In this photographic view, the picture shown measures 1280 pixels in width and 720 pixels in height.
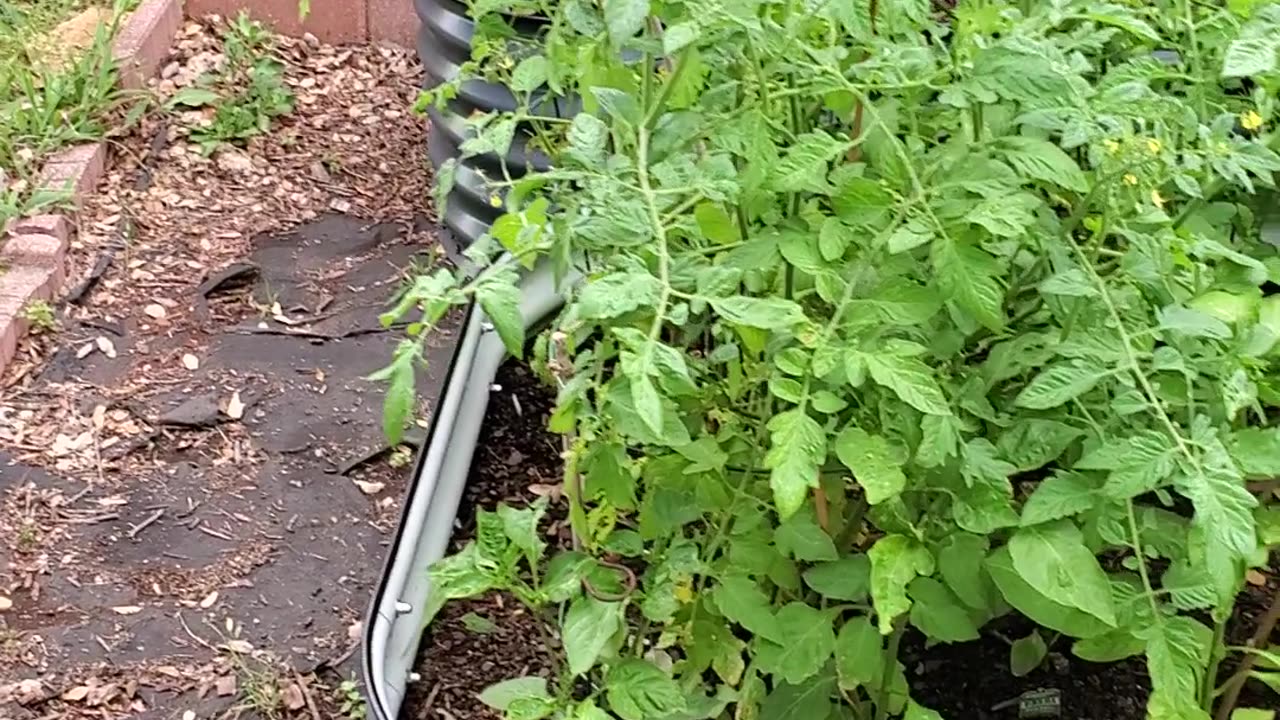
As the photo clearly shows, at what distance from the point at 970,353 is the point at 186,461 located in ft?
5.30

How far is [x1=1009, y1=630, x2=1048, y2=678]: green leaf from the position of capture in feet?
5.08

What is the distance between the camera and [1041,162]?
103 cm

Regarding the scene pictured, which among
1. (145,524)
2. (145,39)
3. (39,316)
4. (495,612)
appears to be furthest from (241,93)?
(495,612)

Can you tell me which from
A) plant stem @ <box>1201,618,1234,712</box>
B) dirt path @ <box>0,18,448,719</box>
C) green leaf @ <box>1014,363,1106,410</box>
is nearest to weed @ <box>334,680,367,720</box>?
dirt path @ <box>0,18,448,719</box>

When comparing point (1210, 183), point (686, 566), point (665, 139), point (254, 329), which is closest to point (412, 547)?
point (686, 566)

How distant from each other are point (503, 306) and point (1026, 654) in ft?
2.78

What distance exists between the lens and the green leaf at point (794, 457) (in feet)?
3.14

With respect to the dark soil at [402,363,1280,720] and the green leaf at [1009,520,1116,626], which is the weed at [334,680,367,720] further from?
→ the green leaf at [1009,520,1116,626]

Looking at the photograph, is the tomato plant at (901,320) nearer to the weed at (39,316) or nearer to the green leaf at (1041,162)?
the green leaf at (1041,162)

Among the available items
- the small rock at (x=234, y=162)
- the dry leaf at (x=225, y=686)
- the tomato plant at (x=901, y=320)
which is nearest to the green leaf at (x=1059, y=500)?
the tomato plant at (x=901, y=320)

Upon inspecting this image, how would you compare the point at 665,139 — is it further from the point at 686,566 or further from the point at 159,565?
the point at 159,565

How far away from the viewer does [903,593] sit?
3.55ft

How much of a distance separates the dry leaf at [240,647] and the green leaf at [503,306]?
49.3 inches

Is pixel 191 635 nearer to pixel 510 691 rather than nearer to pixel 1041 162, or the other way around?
pixel 510 691
